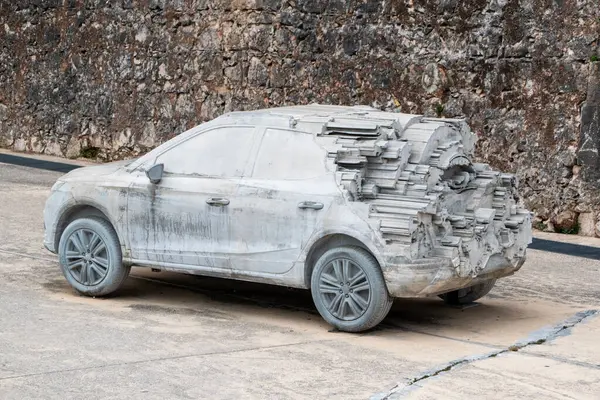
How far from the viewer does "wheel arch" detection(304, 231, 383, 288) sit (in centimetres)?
855

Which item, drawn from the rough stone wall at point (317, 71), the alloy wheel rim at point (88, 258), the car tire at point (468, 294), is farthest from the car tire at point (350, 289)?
the rough stone wall at point (317, 71)

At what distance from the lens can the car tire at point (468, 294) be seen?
9812 mm

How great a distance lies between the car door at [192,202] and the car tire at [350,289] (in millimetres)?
798

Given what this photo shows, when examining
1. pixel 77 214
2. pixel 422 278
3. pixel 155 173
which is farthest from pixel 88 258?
pixel 422 278

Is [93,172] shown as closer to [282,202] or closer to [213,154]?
[213,154]

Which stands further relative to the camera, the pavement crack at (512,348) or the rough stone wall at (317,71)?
the rough stone wall at (317,71)

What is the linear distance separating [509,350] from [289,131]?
7.49ft

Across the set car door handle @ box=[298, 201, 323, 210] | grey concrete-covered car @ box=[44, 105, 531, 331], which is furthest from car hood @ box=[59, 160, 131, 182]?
car door handle @ box=[298, 201, 323, 210]

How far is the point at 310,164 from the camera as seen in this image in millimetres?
9078

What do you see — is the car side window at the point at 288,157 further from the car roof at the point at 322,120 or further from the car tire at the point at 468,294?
the car tire at the point at 468,294

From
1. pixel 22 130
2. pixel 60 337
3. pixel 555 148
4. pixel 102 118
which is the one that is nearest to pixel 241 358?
pixel 60 337

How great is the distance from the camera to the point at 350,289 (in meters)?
8.66

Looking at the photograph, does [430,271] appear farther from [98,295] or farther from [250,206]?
[98,295]

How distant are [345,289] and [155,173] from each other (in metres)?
1.81
